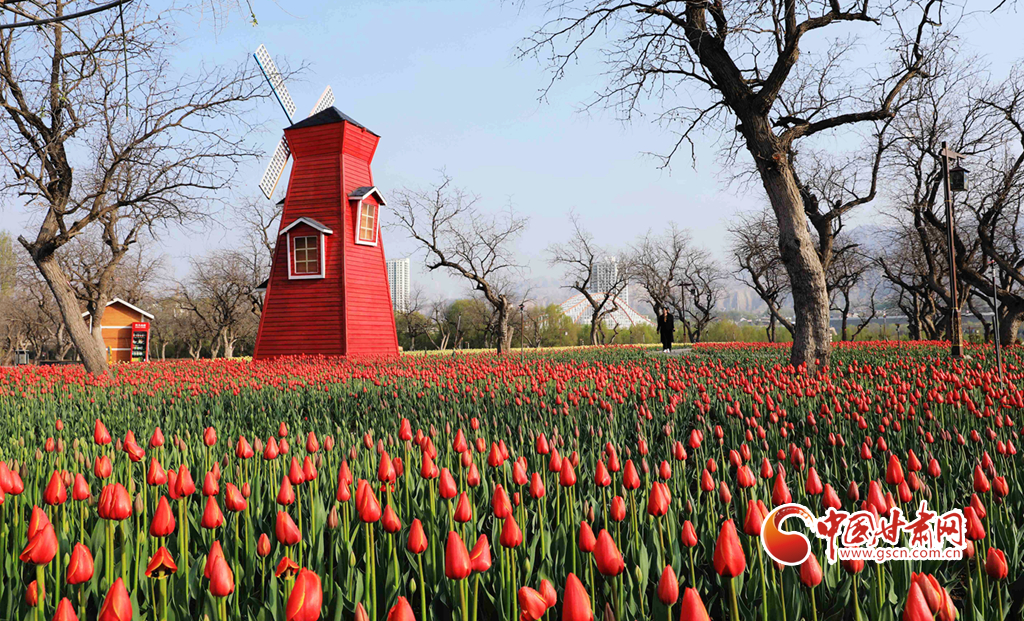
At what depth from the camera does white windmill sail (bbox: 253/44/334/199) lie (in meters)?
25.0

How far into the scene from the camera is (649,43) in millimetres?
12391

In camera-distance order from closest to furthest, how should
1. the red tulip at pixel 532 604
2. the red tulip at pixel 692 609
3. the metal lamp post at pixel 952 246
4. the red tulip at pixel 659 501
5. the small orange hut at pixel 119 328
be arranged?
the red tulip at pixel 692 609
the red tulip at pixel 532 604
the red tulip at pixel 659 501
the metal lamp post at pixel 952 246
the small orange hut at pixel 119 328

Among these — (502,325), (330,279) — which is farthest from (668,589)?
(502,325)

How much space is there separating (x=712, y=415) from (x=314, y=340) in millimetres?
16173

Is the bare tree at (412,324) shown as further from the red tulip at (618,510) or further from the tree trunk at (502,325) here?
the red tulip at (618,510)

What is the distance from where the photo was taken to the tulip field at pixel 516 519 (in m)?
1.86

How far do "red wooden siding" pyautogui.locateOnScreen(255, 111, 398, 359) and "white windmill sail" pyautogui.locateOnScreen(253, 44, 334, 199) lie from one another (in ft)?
10.1

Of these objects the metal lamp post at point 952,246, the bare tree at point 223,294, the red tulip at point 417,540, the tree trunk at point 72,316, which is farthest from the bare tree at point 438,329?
the red tulip at point 417,540

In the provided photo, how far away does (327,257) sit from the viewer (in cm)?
2080

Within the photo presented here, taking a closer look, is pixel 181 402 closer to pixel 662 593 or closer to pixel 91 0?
pixel 91 0

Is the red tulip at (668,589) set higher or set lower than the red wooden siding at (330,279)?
lower

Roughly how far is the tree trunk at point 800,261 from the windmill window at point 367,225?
1386 cm

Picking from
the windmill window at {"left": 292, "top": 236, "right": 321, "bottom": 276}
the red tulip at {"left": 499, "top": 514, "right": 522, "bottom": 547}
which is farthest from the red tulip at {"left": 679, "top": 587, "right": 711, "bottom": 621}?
the windmill window at {"left": 292, "top": 236, "right": 321, "bottom": 276}

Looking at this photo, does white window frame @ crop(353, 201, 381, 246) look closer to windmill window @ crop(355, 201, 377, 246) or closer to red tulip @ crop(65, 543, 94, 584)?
windmill window @ crop(355, 201, 377, 246)
